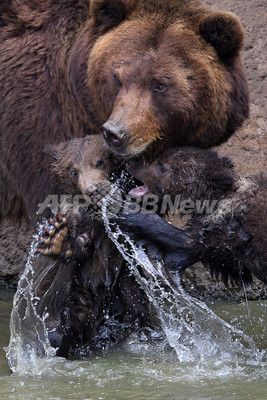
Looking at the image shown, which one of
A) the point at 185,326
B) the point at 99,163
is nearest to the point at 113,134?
the point at 99,163

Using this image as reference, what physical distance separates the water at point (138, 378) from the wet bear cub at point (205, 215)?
0.71m

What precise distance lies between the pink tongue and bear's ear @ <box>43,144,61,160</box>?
2.05 ft

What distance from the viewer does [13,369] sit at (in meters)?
5.89

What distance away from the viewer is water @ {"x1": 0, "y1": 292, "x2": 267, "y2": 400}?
5.31 metres

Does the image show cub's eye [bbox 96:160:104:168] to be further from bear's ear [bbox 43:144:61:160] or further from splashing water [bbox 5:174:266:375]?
bear's ear [bbox 43:144:61:160]

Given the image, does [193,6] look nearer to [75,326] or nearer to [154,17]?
[154,17]

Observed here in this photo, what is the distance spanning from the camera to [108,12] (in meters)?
6.40

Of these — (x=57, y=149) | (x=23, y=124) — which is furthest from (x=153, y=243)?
(x=23, y=124)

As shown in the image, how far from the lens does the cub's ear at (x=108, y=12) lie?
6.28 m

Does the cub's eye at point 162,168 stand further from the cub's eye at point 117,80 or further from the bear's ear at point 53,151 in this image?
the bear's ear at point 53,151

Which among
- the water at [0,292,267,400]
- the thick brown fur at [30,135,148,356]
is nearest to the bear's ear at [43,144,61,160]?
the thick brown fur at [30,135,148,356]

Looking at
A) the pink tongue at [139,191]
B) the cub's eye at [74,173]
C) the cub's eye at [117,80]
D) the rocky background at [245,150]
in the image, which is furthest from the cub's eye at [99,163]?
the rocky background at [245,150]

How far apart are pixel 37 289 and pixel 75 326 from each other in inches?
18.9

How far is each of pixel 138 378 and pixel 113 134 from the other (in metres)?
1.65
